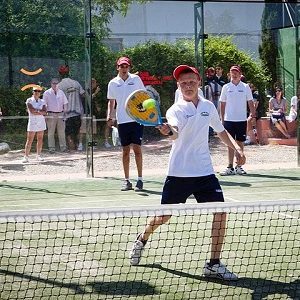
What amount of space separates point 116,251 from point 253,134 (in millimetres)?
12344

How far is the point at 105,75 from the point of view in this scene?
16000 millimetres

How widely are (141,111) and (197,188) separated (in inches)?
36.4

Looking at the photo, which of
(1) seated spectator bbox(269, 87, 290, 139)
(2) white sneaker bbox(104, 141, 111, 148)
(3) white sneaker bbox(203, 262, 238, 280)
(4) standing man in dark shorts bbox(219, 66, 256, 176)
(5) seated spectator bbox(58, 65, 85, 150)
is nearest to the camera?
(3) white sneaker bbox(203, 262, 238, 280)

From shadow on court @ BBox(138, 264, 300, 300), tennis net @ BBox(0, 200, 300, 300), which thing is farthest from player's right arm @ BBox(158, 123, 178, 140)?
shadow on court @ BBox(138, 264, 300, 300)

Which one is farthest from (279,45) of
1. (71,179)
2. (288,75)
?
(71,179)

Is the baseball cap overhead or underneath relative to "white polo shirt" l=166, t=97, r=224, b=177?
overhead

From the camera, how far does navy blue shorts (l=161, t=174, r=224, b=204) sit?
6.48 m

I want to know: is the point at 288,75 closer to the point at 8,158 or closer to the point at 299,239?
the point at 8,158

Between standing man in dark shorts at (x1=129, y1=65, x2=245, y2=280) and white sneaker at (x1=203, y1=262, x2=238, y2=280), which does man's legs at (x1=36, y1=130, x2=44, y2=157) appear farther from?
white sneaker at (x1=203, y1=262, x2=238, y2=280)

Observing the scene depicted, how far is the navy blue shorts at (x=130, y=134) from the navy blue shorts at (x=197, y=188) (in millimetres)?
4841

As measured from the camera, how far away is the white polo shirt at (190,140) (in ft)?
A: 21.2

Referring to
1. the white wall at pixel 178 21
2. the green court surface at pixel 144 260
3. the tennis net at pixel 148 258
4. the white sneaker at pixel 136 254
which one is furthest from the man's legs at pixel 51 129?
the white sneaker at pixel 136 254

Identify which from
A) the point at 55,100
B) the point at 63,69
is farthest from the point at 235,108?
the point at 55,100

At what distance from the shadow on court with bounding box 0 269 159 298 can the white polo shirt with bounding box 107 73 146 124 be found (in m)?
5.38
